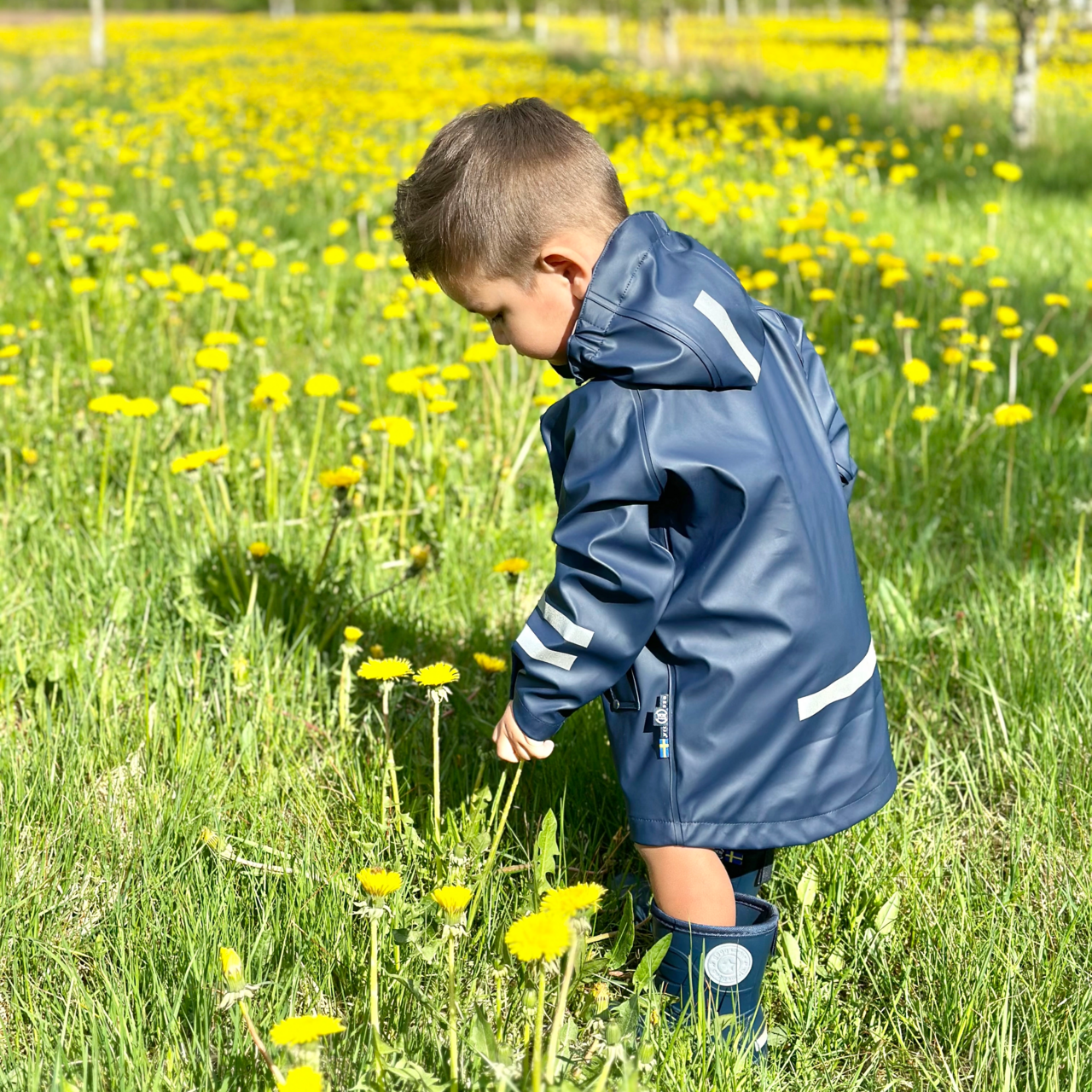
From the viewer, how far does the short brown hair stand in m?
1.54

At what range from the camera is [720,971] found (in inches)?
61.9

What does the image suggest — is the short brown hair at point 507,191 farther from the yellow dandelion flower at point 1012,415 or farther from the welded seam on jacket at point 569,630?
the yellow dandelion flower at point 1012,415

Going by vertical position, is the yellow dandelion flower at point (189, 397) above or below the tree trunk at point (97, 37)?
below

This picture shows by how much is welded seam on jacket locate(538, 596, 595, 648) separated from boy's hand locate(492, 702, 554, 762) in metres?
0.16

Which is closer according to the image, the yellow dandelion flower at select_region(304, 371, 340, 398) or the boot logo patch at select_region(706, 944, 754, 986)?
the boot logo patch at select_region(706, 944, 754, 986)

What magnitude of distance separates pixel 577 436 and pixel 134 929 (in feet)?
3.17

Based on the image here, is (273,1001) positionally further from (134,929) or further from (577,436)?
(577,436)

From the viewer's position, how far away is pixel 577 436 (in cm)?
148

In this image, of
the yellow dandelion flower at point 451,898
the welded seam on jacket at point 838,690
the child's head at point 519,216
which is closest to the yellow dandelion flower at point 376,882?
the yellow dandelion flower at point 451,898

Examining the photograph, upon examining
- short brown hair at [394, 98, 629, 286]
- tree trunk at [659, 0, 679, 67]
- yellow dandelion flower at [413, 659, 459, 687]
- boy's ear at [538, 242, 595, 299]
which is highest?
tree trunk at [659, 0, 679, 67]

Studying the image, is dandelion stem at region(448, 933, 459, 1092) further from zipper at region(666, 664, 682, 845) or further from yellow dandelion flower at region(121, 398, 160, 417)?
yellow dandelion flower at region(121, 398, 160, 417)

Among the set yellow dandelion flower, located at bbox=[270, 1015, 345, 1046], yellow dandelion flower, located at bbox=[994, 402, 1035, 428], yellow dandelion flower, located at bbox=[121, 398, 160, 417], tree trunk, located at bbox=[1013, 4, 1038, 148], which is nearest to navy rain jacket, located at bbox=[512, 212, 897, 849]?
yellow dandelion flower, located at bbox=[270, 1015, 345, 1046]

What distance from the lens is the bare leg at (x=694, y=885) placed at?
1598 mm

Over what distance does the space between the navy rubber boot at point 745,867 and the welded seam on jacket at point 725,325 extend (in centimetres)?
74
